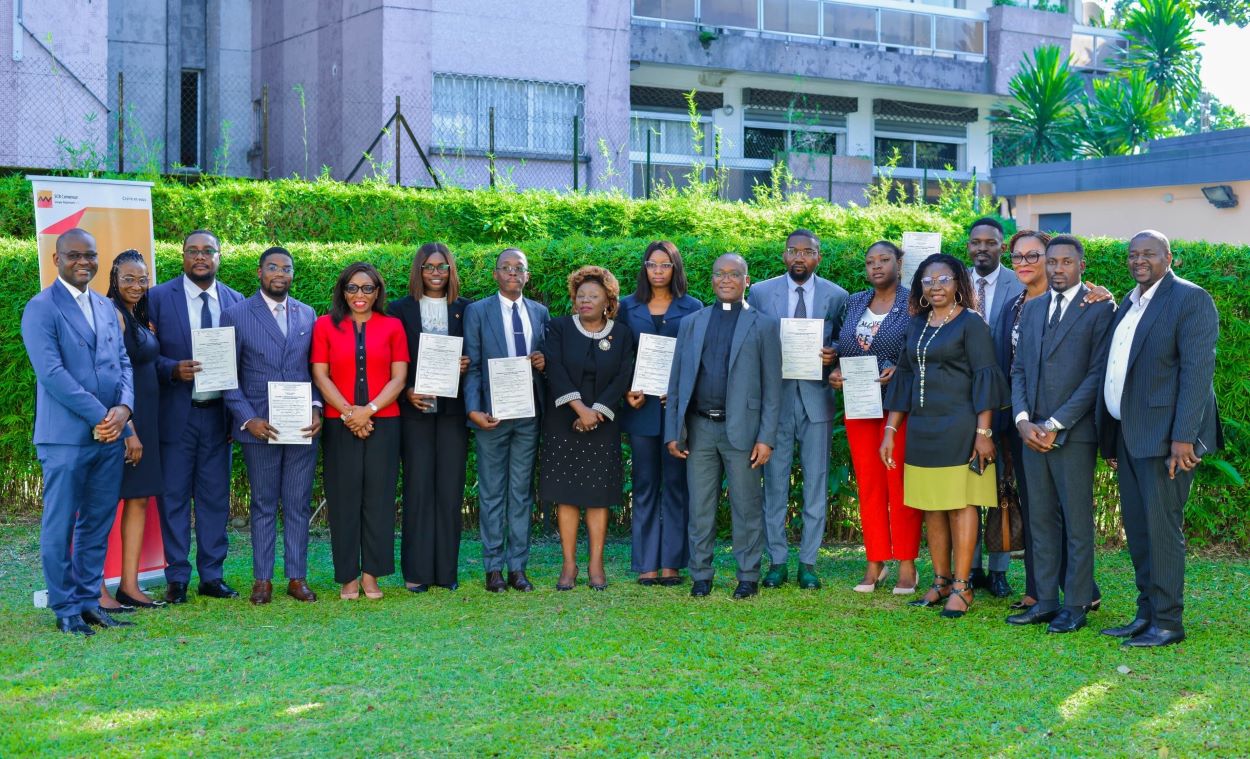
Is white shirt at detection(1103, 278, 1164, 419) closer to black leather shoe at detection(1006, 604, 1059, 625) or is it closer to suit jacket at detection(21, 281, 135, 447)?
black leather shoe at detection(1006, 604, 1059, 625)

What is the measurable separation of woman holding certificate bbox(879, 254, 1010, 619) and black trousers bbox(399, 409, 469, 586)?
2811mm

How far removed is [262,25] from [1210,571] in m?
19.5

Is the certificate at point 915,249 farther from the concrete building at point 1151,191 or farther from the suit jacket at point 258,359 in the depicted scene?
the concrete building at point 1151,191

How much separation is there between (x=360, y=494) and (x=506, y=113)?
13.7 m

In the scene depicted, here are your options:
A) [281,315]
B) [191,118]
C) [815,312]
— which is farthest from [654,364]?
[191,118]

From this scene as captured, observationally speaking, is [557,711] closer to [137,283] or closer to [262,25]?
[137,283]

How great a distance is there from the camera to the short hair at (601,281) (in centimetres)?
817

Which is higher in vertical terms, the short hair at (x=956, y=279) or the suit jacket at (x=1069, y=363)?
the short hair at (x=956, y=279)

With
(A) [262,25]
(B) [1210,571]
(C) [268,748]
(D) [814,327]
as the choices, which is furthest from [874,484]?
(A) [262,25]

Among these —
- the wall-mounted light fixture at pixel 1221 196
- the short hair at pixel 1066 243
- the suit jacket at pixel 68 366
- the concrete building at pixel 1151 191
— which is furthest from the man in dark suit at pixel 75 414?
the wall-mounted light fixture at pixel 1221 196

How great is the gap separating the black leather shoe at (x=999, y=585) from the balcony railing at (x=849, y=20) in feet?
56.5

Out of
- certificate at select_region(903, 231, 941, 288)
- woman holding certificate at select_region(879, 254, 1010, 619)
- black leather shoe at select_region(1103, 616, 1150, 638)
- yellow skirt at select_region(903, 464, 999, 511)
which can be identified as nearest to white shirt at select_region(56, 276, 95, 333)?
woman holding certificate at select_region(879, 254, 1010, 619)

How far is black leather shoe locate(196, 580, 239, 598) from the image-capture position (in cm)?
793

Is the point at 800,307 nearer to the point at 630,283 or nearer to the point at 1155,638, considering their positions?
the point at 630,283
